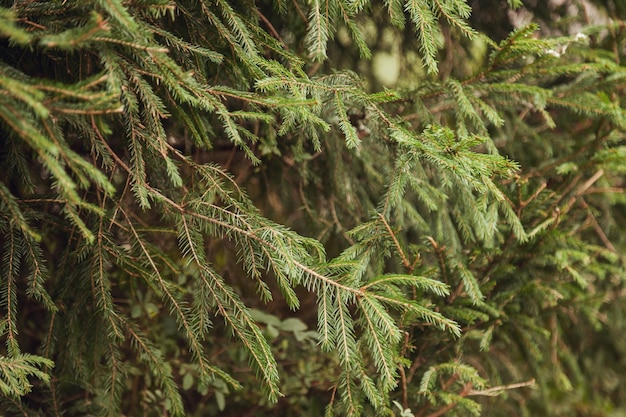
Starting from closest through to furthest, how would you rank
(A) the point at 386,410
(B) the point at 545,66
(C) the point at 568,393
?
(A) the point at 386,410 → (B) the point at 545,66 → (C) the point at 568,393

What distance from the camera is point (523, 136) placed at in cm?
267

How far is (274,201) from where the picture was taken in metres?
2.83

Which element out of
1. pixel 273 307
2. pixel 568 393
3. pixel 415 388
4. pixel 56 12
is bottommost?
pixel 568 393

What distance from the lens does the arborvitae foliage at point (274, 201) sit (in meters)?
1.45

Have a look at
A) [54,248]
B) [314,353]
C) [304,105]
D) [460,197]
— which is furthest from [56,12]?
[314,353]

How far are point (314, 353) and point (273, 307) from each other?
46cm

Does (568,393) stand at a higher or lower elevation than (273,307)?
lower

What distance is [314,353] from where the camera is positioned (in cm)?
263

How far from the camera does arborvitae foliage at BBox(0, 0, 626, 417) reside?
1449mm

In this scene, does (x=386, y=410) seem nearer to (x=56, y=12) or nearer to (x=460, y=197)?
(x=460, y=197)

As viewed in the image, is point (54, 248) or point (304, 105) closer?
point (304, 105)

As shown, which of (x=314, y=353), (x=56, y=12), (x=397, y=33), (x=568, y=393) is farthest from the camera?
(x=568, y=393)

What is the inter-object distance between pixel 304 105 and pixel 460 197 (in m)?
A: 0.91

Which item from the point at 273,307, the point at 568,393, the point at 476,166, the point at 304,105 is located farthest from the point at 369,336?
the point at 568,393
